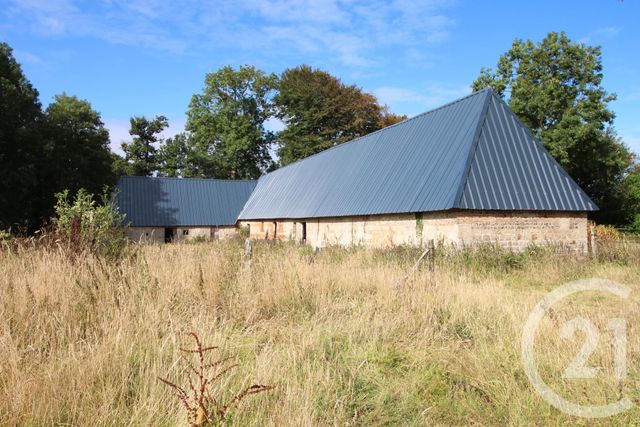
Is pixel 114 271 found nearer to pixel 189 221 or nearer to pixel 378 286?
pixel 378 286

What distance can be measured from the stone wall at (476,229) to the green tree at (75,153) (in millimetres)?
18939

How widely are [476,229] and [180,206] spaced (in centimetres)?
2653

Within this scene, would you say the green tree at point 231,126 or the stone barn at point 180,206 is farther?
the green tree at point 231,126

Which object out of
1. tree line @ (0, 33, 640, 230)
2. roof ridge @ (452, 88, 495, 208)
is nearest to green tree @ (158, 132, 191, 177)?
tree line @ (0, 33, 640, 230)

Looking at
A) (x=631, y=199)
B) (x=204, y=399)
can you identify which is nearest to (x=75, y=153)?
(x=204, y=399)

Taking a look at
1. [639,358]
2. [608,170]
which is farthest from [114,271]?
[608,170]

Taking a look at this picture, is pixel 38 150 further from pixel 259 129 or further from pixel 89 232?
pixel 259 129

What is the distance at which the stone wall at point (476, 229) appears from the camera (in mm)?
15070

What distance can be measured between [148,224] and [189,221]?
3.05 metres

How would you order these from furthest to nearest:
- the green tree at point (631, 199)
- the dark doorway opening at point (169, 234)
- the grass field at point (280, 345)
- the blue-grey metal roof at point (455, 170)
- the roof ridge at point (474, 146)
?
the dark doorway opening at point (169, 234) < the green tree at point (631, 199) < the blue-grey metal roof at point (455, 170) < the roof ridge at point (474, 146) < the grass field at point (280, 345)

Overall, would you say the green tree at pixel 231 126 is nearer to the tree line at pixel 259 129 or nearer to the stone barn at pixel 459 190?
the tree line at pixel 259 129

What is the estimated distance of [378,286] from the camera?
7371 mm

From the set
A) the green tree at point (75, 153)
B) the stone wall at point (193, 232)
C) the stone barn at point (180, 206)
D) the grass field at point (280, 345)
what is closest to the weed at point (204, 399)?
the grass field at point (280, 345)

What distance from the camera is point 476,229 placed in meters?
15.1
